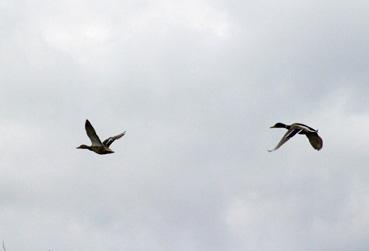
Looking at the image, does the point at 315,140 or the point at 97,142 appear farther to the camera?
the point at 97,142

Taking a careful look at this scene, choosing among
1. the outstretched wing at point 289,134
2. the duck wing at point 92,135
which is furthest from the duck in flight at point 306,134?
the duck wing at point 92,135

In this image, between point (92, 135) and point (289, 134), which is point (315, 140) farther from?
point (92, 135)

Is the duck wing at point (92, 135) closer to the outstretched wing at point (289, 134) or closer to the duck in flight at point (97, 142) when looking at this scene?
the duck in flight at point (97, 142)

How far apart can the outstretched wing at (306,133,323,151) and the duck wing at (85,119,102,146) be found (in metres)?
15.2

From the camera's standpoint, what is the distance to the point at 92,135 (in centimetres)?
6312

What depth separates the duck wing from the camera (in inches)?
2461

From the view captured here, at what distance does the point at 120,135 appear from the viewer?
65062 millimetres

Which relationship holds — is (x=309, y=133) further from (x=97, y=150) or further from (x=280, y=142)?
(x=97, y=150)

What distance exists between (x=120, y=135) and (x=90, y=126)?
121 inches

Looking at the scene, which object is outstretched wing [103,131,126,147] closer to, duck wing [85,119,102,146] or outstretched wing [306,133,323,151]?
duck wing [85,119,102,146]

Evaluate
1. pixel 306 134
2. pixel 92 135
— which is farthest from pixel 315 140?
pixel 92 135

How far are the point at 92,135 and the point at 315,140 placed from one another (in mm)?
16073

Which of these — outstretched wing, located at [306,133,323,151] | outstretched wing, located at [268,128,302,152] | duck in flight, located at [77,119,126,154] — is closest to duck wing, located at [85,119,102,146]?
duck in flight, located at [77,119,126,154]

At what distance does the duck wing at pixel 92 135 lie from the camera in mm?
62519
